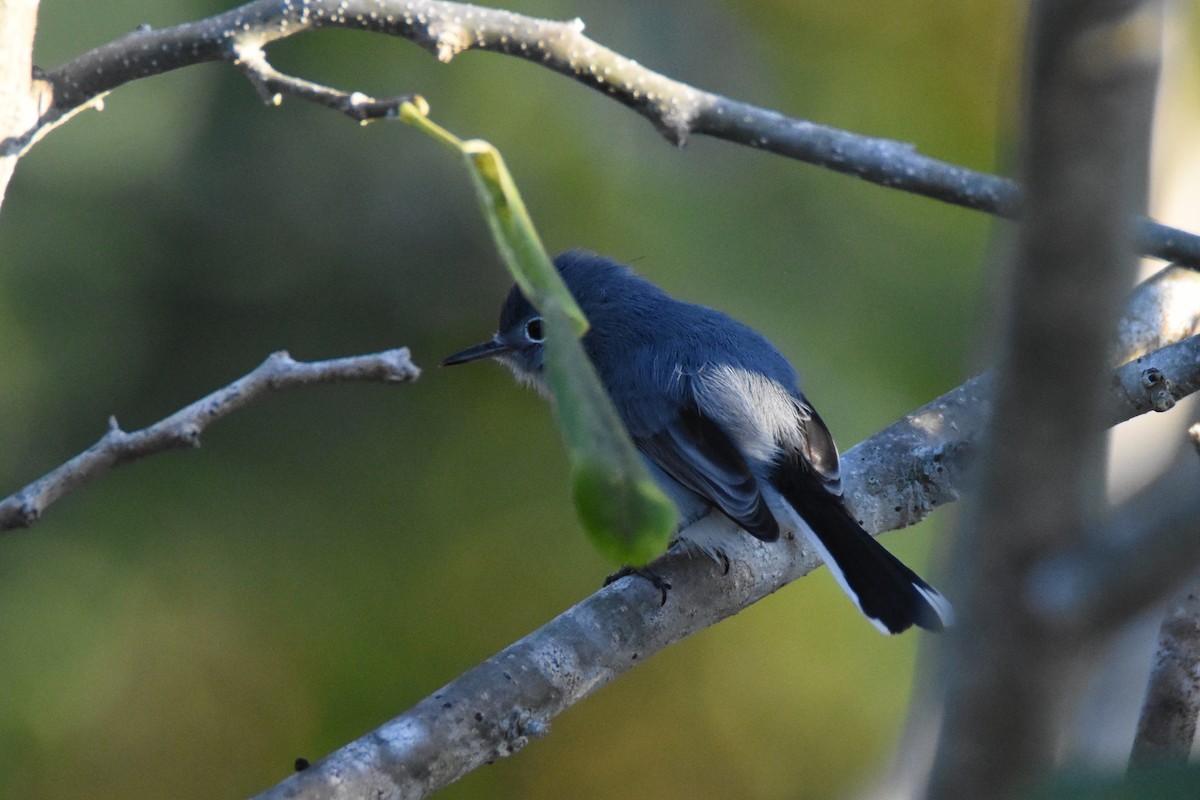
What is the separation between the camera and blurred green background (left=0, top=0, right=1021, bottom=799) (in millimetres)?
3902

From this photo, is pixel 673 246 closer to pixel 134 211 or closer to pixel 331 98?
pixel 134 211

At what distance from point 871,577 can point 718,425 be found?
0.61 meters

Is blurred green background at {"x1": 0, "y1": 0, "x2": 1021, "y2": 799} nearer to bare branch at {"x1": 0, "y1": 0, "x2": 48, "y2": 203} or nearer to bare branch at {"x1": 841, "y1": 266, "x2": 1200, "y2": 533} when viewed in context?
bare branch at {"x1": 841, "y1": 266, "x2": 1200, "y2": 533}

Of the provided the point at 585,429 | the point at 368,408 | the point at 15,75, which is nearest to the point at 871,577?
the point at 585,429

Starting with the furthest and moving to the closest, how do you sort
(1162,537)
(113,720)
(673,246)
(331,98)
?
(673,246) → (113,720) → (331,98) → (1162,537)

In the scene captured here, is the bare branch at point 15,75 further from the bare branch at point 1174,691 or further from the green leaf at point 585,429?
the bare branch at point 1174,691

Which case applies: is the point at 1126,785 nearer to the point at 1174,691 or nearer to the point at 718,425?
the point at 1174,691

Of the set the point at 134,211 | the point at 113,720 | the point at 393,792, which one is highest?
the point at 393,792

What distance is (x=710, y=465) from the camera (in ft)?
8.52

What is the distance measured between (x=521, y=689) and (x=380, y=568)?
7.96 ft

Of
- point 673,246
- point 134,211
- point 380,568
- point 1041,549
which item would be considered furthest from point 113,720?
point 1041,549

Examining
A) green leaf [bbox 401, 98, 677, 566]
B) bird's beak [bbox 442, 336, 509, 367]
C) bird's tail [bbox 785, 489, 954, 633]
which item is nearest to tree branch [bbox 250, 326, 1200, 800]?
bird's tail [bbox 785, 489, 954, 633]

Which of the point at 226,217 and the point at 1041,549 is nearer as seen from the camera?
the point at 1041,549

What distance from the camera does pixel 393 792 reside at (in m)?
1.56
